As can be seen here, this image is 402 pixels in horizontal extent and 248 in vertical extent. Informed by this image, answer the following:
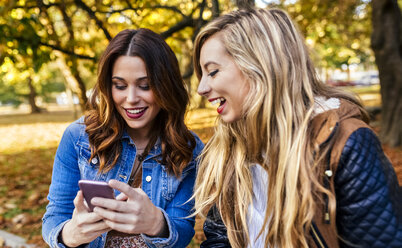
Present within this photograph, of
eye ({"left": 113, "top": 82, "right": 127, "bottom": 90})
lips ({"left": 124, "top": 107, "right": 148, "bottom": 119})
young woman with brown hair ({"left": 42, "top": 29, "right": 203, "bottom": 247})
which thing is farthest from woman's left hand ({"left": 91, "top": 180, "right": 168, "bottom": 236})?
eye ({"left": 113, "top": 82, "right": 127, "bottom": 90})

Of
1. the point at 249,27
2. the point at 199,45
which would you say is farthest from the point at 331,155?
the point at 199,45

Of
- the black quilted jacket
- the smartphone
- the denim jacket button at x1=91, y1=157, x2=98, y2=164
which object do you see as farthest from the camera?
the denim jacket button at x1=91, y1=157, x2=98, y2=164

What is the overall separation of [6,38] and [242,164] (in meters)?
3.93

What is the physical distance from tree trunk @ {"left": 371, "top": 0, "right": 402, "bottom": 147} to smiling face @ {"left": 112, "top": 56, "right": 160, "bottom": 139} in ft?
23.4

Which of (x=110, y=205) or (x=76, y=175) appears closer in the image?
(x=110, y=205)

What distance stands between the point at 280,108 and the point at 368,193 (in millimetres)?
548

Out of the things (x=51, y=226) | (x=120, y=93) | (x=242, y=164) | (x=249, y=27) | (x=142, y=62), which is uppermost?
(x=249, y=27)

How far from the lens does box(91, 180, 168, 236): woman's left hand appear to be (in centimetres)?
162

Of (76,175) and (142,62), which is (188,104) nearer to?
(142,62)

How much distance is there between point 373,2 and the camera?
770 centimetres

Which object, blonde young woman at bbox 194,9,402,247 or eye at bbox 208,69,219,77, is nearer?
blonde young woman at bbox 194,9,402,247

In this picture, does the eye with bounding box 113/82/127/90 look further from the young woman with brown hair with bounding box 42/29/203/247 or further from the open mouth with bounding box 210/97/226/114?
the open mouth with bounding box 210/97/226/114

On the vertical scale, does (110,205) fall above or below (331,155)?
below

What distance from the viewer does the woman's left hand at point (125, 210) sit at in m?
1.62
